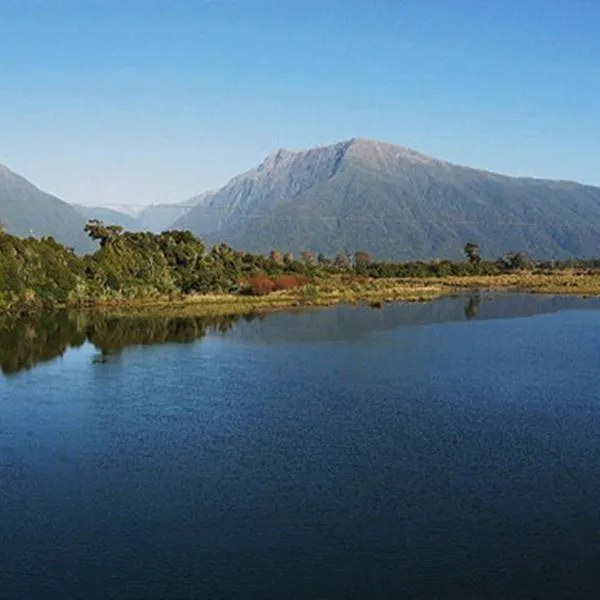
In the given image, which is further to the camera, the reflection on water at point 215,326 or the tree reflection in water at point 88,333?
the reflection on water at point 215,326

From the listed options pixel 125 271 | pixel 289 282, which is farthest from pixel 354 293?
pixel 125 271

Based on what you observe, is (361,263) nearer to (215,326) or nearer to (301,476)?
(215,326)

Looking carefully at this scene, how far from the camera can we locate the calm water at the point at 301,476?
19.3m

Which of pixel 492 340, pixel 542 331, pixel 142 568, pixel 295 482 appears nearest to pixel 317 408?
pixel 295 482

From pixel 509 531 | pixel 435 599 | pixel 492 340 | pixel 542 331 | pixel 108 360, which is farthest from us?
pixel 542 331

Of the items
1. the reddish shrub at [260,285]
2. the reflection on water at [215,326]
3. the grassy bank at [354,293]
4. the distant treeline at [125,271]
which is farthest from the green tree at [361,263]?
the reflection on water at [215,326]

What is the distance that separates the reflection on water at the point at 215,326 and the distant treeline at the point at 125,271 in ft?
20.9

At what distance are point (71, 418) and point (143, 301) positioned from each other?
57980mm

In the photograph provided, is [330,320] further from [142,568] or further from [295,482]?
[142,568]

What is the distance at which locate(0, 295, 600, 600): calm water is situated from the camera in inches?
760

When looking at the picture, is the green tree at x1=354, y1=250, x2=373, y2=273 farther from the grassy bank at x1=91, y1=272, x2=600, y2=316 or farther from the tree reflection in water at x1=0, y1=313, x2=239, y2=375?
the tree reflection in water at x1=0, y1=313, x2=239, y2=375

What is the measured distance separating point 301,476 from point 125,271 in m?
74.7

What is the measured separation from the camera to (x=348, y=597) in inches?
713

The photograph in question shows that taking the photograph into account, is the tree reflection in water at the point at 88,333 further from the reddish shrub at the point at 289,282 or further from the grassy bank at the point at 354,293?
the reddish shrub at the point at 289,282
